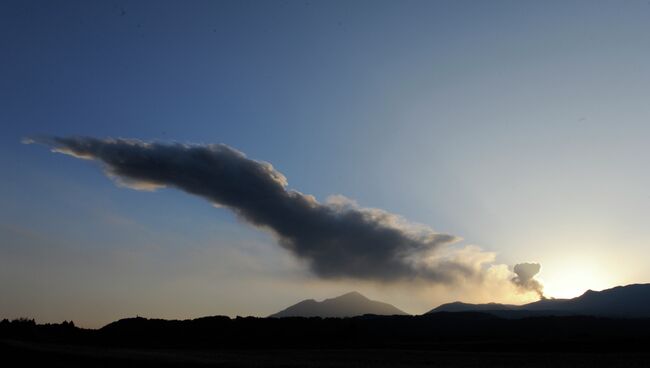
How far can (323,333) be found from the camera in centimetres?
11938

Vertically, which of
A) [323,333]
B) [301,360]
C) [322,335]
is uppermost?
[323,333]

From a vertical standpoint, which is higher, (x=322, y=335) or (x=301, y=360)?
(x=322, y=335)

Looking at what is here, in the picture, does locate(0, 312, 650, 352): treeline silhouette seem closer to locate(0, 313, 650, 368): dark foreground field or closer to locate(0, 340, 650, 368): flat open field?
locate(0, 313, 650, 368): dark foreground field

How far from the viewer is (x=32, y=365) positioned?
39.3 meters

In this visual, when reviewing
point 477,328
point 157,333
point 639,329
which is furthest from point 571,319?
point 157,333

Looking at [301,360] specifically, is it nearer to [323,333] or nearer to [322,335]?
[322,335]

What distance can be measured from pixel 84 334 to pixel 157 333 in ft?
51.9

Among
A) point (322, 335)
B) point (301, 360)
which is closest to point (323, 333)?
point (322, 335)

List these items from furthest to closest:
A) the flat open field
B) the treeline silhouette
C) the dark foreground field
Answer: the treeline silhouette, the dark foreground field, the flat open field

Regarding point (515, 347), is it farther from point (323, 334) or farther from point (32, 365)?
point (32, 365)

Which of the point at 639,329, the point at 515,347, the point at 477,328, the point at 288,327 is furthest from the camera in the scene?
the point at 477,328

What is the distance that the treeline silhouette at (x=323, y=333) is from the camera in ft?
288

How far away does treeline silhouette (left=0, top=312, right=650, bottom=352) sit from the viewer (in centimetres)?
8775

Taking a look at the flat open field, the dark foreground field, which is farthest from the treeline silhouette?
the flat open field
